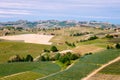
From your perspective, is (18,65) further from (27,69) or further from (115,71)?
(115,71)

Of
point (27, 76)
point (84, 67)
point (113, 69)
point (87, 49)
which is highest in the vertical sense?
point (113, 69)

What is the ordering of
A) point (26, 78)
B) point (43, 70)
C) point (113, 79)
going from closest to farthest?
point (113, 79)
point (26, 78)
point (43, 70)

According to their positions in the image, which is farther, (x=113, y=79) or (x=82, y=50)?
(x=82, y=50)

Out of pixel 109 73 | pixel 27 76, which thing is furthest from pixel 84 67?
pixel 27 76

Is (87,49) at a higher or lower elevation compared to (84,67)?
lower

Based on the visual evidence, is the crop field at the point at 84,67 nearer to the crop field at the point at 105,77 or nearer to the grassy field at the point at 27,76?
the crop field at the point at 105,77

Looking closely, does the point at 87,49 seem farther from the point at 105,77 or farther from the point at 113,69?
the point at 105,77

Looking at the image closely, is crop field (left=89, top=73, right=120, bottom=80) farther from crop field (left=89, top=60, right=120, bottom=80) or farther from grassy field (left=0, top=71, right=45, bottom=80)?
grassy field (left=0, top=71, right=45, bottom=80)

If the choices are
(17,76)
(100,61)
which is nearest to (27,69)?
(17,76)

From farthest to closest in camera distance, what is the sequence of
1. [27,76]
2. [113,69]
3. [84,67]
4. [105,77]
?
[84,67] → [27,76] → [113,69] → [105,77]

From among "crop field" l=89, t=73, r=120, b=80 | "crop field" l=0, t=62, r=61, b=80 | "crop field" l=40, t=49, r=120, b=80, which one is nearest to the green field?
"crop field" l=89, t=73, r=120, b=80

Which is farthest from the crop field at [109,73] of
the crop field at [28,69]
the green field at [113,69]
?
the crop field at [28,69]
